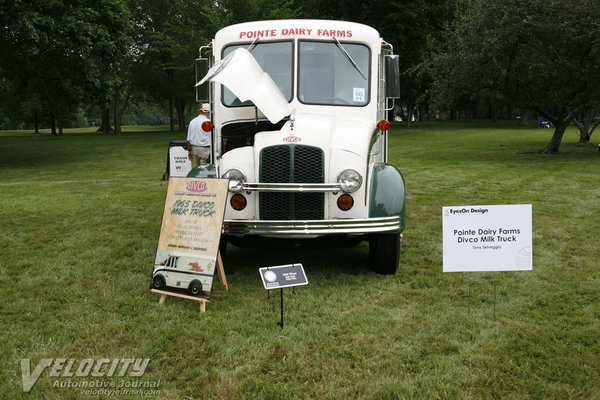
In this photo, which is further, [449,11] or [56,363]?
[449,11]

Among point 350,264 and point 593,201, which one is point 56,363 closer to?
point 350,264

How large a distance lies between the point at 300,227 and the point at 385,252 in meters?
1.12

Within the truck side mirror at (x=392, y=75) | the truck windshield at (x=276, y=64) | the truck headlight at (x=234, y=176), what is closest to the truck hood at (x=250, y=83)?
the truck windshield at (x=276, y=64)

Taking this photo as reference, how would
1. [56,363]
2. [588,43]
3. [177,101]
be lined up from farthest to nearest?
[177,101], [588,43], [56,363]

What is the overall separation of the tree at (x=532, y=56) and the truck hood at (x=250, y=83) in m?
13.7

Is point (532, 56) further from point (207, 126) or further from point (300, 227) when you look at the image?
point (300, 227)

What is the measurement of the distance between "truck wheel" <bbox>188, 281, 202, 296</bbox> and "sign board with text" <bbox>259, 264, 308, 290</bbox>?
0.67 meters

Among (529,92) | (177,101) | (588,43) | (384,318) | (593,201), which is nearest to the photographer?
(384,318)

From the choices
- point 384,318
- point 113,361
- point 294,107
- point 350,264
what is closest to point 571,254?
point 350,264

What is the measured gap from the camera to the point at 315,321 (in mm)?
4285

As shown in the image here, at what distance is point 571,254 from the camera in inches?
246

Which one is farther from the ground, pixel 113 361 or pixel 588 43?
pixel 588 43

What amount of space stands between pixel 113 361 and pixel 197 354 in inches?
23.2

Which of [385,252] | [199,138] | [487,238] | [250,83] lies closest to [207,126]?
[250,83]
